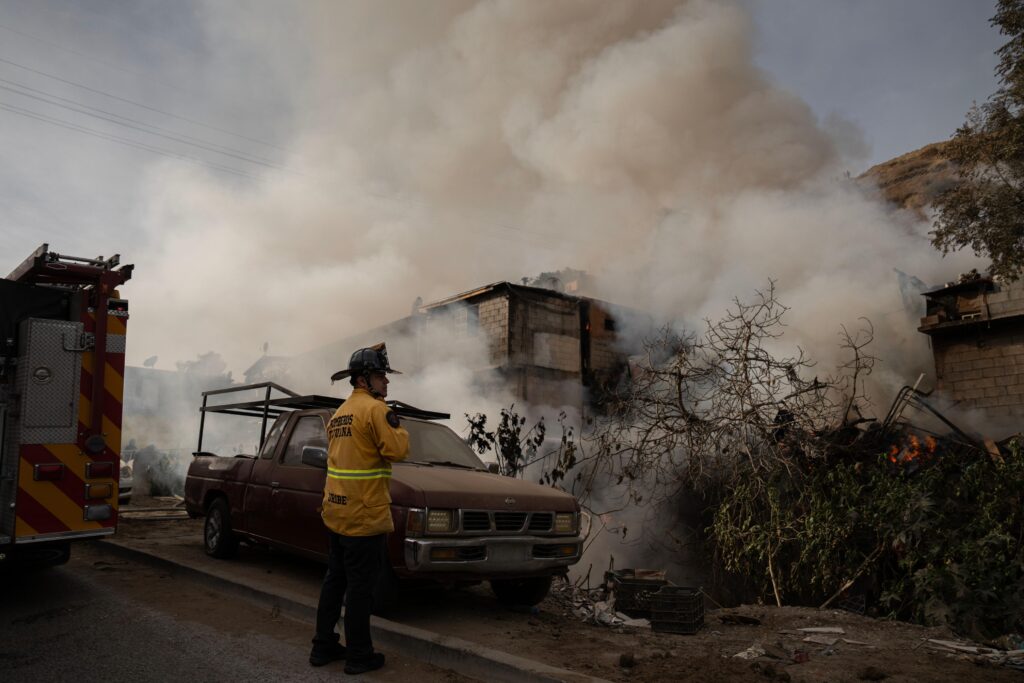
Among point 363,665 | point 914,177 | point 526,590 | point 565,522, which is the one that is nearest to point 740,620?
point 565,522

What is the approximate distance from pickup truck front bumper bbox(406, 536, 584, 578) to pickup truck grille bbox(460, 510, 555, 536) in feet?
0.26

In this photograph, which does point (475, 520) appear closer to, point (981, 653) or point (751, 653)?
point (751, 653)

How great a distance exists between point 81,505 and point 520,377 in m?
18.5

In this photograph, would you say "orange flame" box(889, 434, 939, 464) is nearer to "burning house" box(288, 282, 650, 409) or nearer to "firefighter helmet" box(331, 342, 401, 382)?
"firefighter helmet" box(331, 342, 401, 382)

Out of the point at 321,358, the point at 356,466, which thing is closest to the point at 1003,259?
the point at 356,466

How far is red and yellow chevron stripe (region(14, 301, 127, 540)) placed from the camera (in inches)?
185

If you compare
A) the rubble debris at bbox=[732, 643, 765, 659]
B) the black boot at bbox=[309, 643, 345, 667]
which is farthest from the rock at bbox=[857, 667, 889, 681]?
the black boot at bbox=[309, 643, 345, 667]

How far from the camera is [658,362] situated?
10594 millimetres

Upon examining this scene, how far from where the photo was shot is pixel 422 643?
404cm

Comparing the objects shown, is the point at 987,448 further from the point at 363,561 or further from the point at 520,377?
the point at 520,377

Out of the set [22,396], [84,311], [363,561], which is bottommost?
[363,561]

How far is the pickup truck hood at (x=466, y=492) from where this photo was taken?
15.1 ft

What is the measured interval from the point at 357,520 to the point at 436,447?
7.38 feet

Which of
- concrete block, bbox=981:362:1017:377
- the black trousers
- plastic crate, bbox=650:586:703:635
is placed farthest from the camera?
concrete block, bbox=981:362:1017:377
